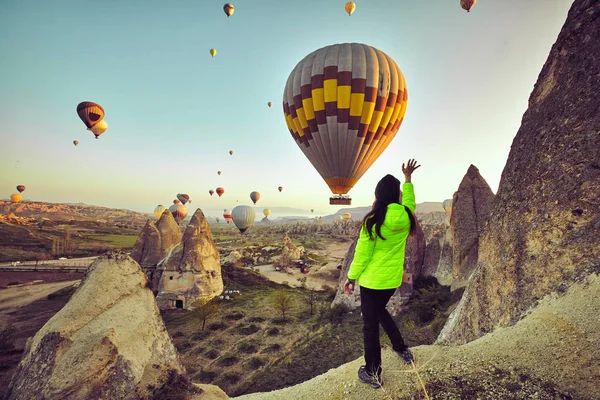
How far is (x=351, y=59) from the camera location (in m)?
15.5

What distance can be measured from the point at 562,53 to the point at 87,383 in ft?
29.9

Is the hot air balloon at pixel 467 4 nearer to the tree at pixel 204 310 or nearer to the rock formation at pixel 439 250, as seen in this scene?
the rock formation at pixel 439 250

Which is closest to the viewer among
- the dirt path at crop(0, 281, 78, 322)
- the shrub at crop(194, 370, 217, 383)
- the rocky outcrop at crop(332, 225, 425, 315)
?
the shrub at crop(194, 370, 217, 383)

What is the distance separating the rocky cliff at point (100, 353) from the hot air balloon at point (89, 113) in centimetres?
2774

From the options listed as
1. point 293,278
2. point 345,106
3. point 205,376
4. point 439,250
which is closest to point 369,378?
point 205,376

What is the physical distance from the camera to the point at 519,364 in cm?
307

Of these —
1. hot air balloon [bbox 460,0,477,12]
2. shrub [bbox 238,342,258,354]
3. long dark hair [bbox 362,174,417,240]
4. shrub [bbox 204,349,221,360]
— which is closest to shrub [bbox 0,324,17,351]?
shrub [bbox 204,349,221,360]

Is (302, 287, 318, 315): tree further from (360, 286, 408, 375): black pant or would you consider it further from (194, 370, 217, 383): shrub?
(360, 286, 408, 375): black pant

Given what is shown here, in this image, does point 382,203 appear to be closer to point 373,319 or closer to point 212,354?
point 373,319

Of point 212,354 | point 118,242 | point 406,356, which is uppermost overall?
point 406,356

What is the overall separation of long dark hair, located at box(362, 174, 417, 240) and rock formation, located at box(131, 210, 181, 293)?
952 inches

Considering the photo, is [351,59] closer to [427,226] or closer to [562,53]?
[562,53]

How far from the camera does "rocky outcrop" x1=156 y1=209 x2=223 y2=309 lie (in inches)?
813

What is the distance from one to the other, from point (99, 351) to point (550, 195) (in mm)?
7262
